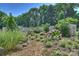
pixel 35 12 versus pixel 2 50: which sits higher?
pixel 35 12

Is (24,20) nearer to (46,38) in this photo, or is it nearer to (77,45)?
(46,38)

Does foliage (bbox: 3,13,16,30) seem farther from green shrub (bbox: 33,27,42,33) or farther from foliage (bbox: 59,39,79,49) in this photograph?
foliage (bbox: 59,39,79,49)

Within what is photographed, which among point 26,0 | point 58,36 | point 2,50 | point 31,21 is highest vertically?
point 26,0

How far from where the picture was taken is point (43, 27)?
184 centimetres

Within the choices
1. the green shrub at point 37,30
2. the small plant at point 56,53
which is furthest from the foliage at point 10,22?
the small plant at point 56,53

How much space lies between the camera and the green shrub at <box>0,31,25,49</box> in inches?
72.3

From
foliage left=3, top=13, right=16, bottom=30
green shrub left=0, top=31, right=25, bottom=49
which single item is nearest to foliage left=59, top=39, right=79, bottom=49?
green shrub left=0, top=31, right=25, bottom=49

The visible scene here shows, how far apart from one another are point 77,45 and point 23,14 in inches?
24.4

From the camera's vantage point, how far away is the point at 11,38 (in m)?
1.85

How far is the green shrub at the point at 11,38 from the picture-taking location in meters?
1.84

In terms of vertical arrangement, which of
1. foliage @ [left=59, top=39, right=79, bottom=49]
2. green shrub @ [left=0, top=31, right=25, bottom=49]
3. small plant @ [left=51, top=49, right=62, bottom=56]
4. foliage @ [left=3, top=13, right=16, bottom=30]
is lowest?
small plant @ [left=51, top=49, right=62, bottom=56]

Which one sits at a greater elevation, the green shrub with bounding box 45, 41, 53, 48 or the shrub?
the shrub

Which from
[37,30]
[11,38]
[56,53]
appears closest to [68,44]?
[56,53]

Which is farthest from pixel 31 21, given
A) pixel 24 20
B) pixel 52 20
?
pixel 52 20
